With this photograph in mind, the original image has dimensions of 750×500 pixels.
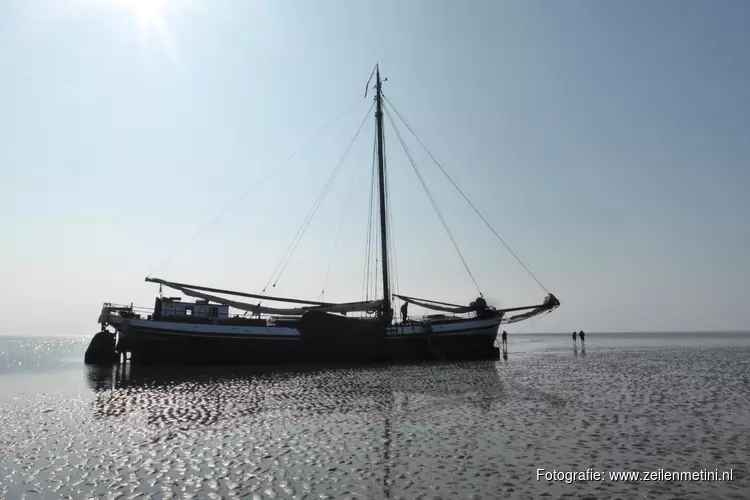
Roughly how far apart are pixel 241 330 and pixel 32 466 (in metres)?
27.4

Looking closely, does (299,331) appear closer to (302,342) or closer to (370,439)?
(302,342)

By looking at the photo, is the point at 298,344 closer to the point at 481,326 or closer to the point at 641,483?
the point at 481,326

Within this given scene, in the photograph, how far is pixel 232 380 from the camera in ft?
91.0

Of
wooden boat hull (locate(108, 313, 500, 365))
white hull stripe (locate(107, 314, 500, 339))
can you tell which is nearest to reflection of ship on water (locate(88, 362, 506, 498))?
wooden boat hull (locate(108, 313, 500, 365))

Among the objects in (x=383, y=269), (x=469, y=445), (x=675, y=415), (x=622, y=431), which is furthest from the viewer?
(x=383, y=269)

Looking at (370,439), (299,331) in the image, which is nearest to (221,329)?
(299,331)

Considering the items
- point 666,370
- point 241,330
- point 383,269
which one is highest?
point 383,269

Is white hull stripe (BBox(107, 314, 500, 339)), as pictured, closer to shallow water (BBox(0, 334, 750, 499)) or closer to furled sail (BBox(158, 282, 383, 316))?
furled sail (BBox(158, 282, 383, 316))

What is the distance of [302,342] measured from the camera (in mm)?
39531

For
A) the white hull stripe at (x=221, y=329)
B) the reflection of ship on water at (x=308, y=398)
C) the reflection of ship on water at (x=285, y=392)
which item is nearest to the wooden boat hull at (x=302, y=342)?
the white hull stripe at (x=221, y=329)

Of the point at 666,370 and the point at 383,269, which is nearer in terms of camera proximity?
the point at 666,370

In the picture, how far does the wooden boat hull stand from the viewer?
37.2 metres

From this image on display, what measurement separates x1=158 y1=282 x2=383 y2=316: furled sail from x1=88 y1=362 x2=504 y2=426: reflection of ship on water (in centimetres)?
826

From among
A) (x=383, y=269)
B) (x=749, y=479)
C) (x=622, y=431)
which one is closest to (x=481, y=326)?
(x=383, y=269)
